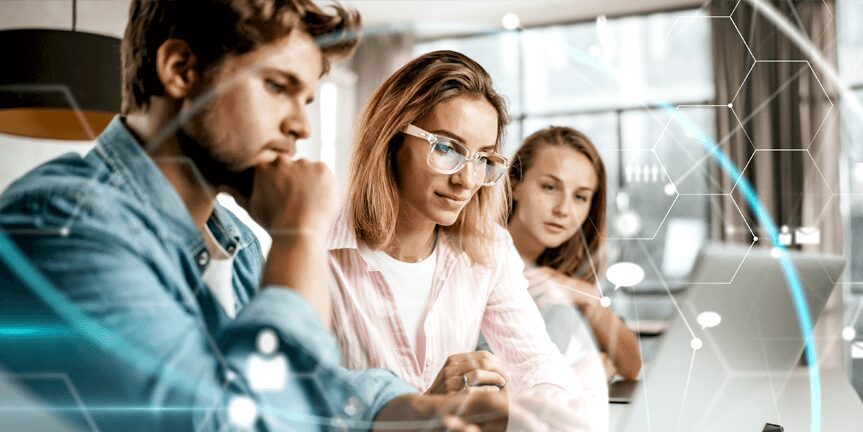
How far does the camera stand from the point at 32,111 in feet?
2.00

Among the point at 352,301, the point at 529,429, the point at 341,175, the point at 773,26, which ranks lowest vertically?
the point at 529,429

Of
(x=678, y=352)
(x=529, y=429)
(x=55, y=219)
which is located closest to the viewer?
(x=55, y=219)

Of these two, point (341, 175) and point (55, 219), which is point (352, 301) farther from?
point (55, 219)

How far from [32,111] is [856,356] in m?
0.93

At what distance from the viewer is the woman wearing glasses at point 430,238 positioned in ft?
Answer: 1.94

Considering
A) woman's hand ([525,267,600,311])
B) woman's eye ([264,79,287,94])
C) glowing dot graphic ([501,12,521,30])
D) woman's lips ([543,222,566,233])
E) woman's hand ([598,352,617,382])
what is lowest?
woman's hand ([598,352,617,382])

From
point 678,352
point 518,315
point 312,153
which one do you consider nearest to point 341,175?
point 312,153

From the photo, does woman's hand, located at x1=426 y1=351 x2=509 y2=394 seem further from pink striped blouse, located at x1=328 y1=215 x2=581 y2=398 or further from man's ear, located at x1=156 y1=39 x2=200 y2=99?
man's ear, located at x1=156 y1=39 x2=200 y2=99

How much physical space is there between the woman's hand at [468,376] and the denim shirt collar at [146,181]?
0.76 feet

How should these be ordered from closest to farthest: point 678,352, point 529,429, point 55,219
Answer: point 55,219 < point 529,429 < point 678,352

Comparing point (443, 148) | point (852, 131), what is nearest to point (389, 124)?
point (443, 148)

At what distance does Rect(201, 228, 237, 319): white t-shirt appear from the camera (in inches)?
21.8

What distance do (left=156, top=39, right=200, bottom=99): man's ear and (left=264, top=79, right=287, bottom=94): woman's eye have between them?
0.06 meters

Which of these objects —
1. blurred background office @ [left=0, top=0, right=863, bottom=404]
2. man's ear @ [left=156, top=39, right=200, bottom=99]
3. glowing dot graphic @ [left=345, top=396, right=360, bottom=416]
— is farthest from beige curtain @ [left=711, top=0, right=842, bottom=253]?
man's ear @ [left=156, top=39, right=200, bottom=99]
